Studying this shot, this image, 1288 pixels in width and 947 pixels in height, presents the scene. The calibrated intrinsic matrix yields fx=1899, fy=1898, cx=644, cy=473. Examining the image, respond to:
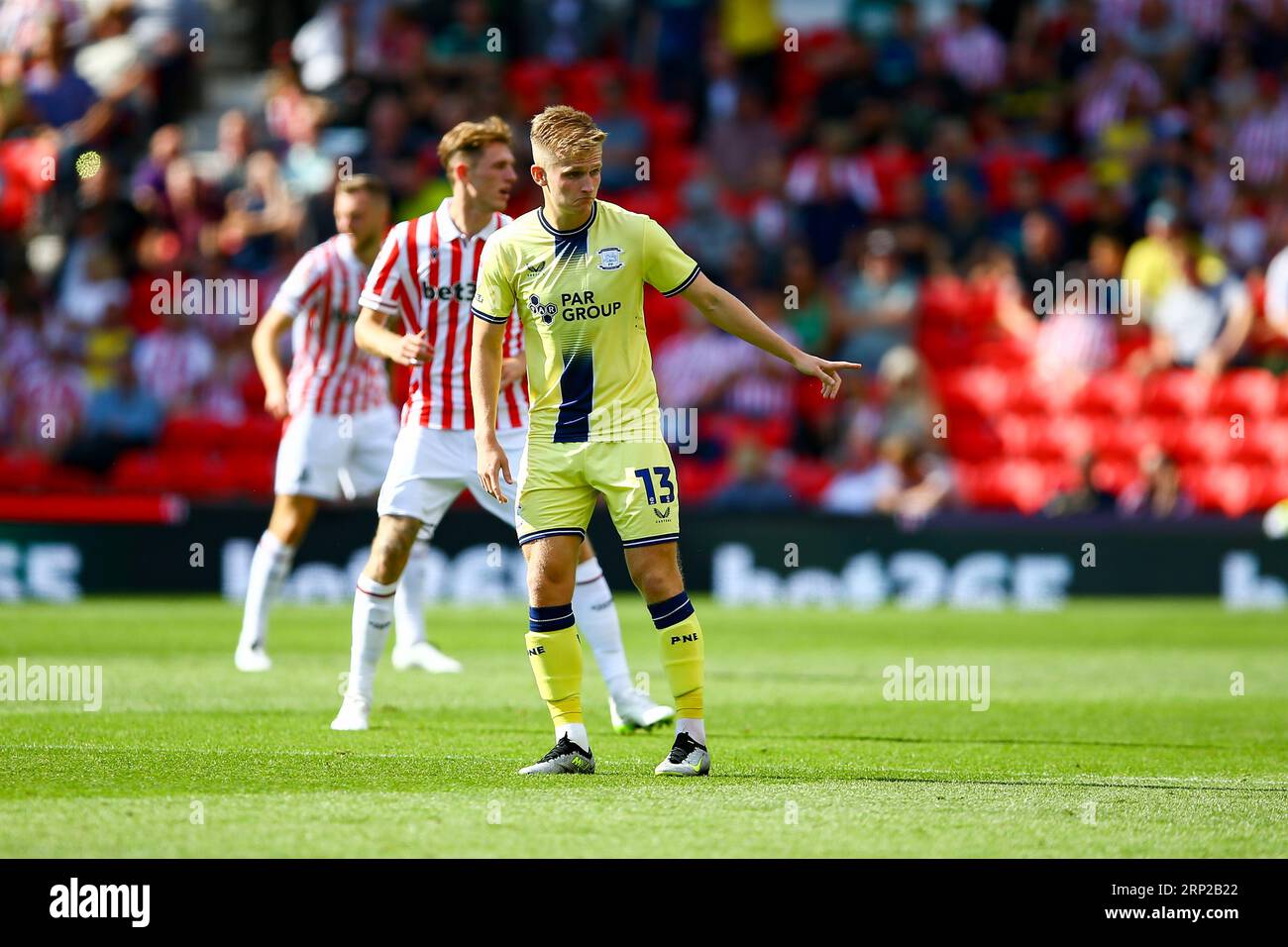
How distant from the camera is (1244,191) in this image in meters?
20.1

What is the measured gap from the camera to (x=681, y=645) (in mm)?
7059

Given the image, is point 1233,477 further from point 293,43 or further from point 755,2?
point 293,43

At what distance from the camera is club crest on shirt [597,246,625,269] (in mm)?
Answer: 6988

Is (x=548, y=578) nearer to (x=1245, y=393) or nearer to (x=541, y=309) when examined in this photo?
(x=541, y=309)

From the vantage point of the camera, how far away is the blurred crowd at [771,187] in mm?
18109

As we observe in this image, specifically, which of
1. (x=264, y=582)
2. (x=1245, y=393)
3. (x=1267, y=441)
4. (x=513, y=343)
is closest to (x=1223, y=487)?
→ (x=1267, y=441)

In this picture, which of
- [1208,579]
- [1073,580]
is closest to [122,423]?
[1073,580]

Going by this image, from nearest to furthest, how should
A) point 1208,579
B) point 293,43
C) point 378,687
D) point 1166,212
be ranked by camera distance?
point 378,687 → point 1208,579 → point 1166,212 → point 293,43

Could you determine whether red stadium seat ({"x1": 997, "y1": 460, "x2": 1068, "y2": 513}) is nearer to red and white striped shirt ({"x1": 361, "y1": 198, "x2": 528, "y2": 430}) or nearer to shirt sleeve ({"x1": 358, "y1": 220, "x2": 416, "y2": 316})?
red and white striped shirt ({"x1": 361, "y1": 198, "x2": 528, "y2": 430})

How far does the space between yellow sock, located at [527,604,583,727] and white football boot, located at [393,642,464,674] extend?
4035mm

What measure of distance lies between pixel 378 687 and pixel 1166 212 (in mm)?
11677

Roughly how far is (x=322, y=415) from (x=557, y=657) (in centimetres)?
434

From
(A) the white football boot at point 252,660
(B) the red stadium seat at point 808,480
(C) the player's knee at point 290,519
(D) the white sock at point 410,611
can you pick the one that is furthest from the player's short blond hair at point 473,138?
(B) the red stadium seat at point 808,480

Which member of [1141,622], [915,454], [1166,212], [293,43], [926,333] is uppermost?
[293,43]
